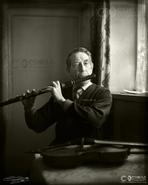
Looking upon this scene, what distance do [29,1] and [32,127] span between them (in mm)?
270

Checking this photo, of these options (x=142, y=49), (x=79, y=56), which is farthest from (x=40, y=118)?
(x=142, y=49)

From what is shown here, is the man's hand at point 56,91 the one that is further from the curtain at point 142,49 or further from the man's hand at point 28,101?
the curtain at point 142,49

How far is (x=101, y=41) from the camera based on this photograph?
0.63 m

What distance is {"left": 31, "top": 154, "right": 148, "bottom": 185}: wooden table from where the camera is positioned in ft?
1.63

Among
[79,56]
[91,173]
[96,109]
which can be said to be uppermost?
[79,56]

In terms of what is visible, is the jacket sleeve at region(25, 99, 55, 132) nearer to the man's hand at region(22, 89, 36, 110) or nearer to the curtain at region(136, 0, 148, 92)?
the man's hand at region(22, 89, 36, 110)

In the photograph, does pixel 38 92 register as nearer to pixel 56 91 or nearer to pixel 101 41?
pixel 56 91

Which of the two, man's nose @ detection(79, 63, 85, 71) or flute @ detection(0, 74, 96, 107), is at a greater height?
man's nose @ detection(79, 63, 85, 71)

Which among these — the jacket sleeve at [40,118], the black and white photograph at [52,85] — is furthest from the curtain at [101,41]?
the jacket sleeve at [40,118]

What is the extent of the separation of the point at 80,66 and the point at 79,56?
2cm

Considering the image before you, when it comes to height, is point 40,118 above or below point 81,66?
below

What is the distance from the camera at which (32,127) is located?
2.00ft

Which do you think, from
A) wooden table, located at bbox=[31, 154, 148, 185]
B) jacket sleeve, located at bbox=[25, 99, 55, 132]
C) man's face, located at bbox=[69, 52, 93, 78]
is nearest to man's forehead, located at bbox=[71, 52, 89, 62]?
man's face, located at bbox=[69, 52, 93, 78]

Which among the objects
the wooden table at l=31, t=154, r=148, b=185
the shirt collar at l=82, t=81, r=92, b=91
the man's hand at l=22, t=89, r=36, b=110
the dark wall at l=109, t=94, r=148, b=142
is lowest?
the wooden table at l=31, t=154, r=148, b=185
